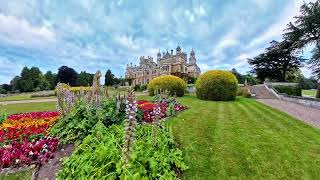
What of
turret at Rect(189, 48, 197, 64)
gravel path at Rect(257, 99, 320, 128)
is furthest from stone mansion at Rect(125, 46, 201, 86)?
gravel path at Rect(257, 99, 320, 128)

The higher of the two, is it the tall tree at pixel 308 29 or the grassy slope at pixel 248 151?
the tall tree at pixel 308 29

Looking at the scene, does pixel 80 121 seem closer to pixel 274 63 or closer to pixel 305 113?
pixel 305 113

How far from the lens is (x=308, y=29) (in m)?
22.5

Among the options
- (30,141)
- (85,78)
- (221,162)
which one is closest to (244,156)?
(221,162)

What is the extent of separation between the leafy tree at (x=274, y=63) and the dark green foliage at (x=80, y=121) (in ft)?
140

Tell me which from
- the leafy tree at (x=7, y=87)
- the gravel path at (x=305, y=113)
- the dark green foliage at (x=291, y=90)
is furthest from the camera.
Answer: the leafy tree at (x=7, y=87)

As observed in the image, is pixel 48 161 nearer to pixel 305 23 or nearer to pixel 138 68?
pixel 305 23

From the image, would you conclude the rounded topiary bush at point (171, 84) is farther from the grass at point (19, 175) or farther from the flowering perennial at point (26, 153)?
the grass at point (19, 175)

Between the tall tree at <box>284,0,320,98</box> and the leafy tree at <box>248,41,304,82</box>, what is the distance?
742 inches

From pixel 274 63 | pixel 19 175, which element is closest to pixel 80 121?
pixel 19 175

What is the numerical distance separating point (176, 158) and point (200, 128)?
2.96m

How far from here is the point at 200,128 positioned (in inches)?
269

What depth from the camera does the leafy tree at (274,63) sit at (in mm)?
43062

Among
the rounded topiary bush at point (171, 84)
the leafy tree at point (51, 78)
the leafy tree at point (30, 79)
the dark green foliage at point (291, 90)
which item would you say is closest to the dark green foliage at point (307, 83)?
the dark green foliage at point (291, 90)
